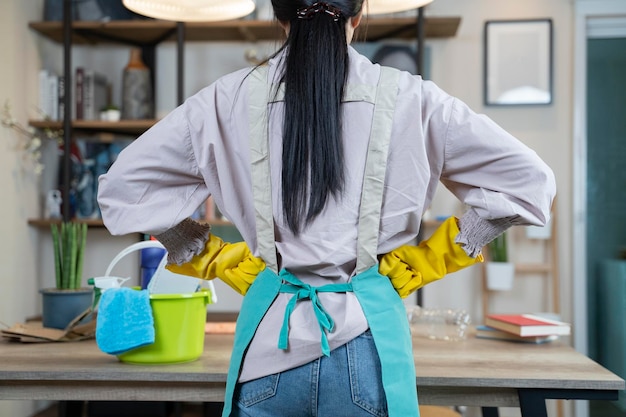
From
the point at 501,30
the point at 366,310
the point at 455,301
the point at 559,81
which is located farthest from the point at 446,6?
the point at 366,310

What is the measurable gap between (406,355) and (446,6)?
314cm

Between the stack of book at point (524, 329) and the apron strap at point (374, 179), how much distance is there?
1.08 meters

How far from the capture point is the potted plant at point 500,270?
3.84 m

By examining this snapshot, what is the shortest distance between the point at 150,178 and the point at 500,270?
2797 millimetres

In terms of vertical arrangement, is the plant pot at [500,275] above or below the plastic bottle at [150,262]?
below

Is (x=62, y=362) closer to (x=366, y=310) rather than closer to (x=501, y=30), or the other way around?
(x=366, y=310)

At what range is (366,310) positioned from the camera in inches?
49.1

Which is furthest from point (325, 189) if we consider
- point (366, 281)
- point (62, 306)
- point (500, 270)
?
point (500, 270)

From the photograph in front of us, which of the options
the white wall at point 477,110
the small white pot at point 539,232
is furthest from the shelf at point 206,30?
the small white pot at point 539,232

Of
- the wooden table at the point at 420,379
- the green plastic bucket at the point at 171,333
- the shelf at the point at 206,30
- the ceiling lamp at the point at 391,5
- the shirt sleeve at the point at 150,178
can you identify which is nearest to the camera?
the shirt sleeve at the point at 150,178

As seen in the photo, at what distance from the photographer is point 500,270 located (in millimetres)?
3842

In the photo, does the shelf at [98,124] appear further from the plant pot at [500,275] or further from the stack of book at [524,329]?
the stack of book at [524,329]

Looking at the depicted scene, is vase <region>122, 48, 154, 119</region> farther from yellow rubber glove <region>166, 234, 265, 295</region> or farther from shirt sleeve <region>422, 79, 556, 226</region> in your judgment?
shirt sleeve <region>422, 79, 556, 226</region>

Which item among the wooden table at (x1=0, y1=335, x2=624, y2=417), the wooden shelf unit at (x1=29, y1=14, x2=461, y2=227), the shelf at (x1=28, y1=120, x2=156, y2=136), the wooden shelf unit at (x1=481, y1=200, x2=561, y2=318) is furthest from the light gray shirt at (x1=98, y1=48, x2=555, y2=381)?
the wooden shelf unit at (x1=481, y1=200, x2=561, y2=318)
